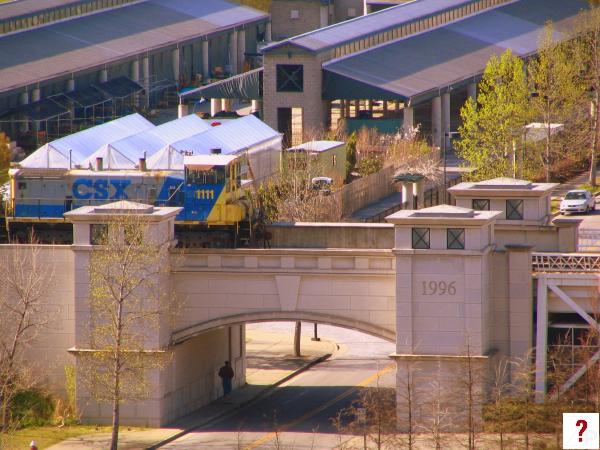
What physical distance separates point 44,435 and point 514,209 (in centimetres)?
1965

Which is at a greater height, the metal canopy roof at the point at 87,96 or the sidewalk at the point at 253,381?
the metal canopy roof at the point at 87,96

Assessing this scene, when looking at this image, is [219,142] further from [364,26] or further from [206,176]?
[364,26]

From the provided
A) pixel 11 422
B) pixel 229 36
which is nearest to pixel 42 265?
pixel 11 422

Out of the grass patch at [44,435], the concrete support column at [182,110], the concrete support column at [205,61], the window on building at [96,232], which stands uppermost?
the concrete support column at [205,61]

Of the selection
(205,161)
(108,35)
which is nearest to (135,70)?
(108,35)

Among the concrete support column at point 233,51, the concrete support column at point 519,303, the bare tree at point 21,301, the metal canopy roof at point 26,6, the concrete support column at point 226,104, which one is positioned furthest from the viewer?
the concrete support column at point 233,51

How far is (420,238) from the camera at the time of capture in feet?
216

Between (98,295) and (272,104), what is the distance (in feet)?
173

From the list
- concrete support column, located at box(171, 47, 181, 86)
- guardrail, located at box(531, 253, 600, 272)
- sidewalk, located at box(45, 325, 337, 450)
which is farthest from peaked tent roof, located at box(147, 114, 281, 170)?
concrete support column, located at box(171, 47, 181, 86)

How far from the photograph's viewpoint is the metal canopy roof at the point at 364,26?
395ft

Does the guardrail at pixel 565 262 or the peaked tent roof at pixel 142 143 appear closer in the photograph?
the guardrail at pixel 565 262

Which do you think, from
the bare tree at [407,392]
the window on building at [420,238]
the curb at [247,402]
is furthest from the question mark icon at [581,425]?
the curb at [247,402]

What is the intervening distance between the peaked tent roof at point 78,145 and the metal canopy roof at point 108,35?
25078mm

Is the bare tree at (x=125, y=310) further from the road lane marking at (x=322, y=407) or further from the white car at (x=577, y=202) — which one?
the white car at (x=577, y=202)
